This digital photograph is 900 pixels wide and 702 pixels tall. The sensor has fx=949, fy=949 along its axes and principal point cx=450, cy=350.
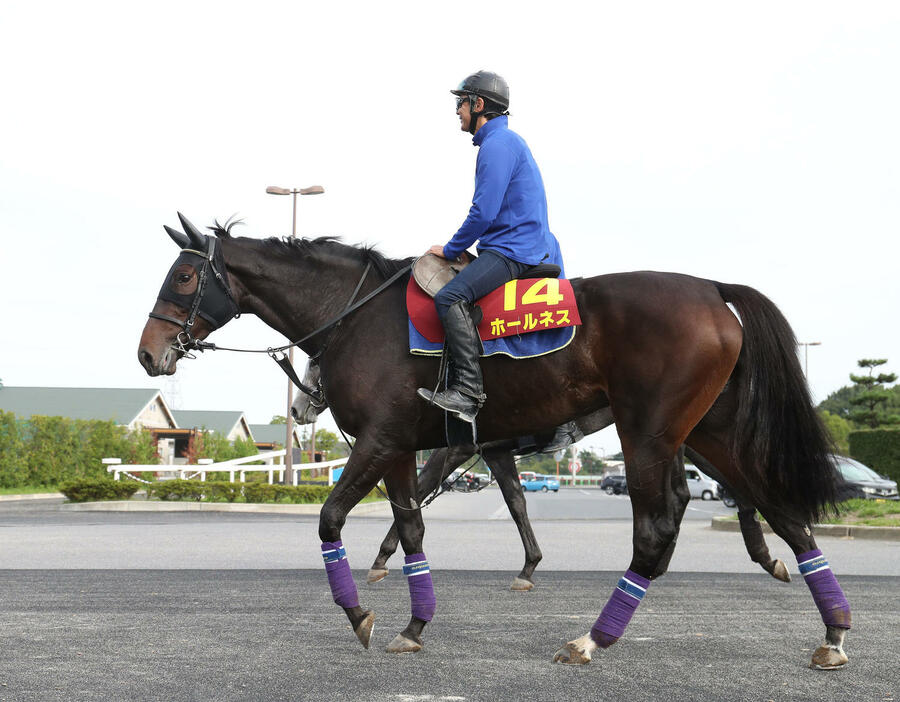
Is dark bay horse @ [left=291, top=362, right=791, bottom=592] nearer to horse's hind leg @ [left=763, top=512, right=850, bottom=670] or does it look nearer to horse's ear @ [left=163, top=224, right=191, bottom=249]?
horse's ear @ [left=163, top=224, right=191, bottom=249]

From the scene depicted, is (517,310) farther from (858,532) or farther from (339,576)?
(858,532)

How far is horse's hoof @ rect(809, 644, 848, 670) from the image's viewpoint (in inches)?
190

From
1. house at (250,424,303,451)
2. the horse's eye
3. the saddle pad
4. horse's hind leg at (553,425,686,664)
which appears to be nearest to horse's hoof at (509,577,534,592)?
horse's hind leg at (553,425,686,664)

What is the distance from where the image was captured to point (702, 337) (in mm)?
5258

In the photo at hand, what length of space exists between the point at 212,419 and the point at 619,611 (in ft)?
291

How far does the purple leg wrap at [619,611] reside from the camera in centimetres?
503

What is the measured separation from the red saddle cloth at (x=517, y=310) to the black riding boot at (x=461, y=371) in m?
0.17

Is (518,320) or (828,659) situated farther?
(518,320)

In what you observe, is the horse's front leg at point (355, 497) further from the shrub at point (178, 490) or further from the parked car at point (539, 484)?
the parked car at point (539, 484)

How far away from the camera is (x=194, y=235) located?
5934mm

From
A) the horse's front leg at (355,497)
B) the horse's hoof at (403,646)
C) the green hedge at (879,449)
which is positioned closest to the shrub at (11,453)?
the green hedge at (879,449)

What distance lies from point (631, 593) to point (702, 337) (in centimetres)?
145

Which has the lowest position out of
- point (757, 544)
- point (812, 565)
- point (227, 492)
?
point (227, 492)

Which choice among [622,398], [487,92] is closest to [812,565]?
[622,398]
